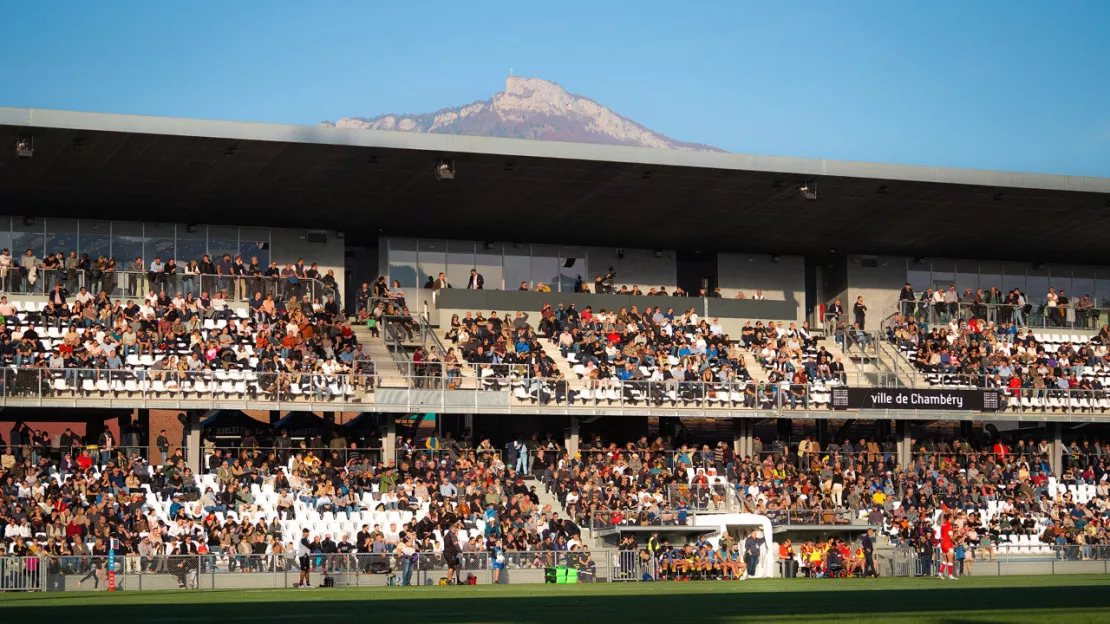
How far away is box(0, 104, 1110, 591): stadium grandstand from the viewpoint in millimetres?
35906

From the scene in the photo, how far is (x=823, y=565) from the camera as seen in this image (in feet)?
119

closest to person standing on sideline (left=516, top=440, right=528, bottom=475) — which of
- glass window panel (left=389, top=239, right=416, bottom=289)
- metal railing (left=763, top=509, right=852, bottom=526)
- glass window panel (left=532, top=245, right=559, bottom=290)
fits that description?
metal railing (left=763, top=509, right=852, bottom=526)

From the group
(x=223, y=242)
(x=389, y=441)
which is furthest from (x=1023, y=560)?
(x=223, y=242)

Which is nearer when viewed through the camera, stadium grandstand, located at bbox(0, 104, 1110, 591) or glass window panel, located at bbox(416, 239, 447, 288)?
stadium grandstand, located at bbox(0, 104, 1110, 591)

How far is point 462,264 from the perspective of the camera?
49.2 metres

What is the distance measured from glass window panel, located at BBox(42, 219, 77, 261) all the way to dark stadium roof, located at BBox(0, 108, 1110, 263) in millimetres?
410

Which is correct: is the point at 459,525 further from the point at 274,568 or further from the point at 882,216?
the point at 882,216

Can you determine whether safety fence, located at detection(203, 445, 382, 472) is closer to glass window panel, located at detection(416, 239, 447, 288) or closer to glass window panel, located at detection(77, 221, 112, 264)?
glass window panel, located at detection(77, 221, 112, 264)

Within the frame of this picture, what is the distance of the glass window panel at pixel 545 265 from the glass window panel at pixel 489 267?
107 centimetres

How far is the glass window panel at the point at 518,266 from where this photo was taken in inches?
1941

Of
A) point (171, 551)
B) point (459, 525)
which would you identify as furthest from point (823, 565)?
point (171, 551)

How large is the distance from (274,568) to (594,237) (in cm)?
2106

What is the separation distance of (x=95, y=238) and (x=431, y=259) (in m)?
10.2

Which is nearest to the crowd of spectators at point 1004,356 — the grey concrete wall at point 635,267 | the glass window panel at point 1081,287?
the glass window panel at point 1081,287
